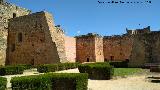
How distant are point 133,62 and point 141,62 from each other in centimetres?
85

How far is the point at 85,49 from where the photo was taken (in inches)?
1535

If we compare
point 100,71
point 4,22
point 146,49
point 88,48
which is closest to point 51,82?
point 100,71

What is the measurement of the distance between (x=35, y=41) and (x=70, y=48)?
948 centimetres

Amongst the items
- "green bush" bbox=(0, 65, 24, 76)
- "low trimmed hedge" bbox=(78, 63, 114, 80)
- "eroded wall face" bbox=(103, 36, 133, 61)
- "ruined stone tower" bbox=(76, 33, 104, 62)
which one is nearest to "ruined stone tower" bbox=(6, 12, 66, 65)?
"green bush" bbox=(0, 65, 24, 76)

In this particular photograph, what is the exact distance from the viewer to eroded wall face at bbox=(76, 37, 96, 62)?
38.5 meters

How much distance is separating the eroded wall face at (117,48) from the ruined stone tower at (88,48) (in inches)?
82.4

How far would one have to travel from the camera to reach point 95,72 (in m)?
17.4

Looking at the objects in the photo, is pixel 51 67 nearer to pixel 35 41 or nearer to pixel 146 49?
pixel 35 41

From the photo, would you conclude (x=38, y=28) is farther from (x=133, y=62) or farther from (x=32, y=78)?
(x=32, y=78)

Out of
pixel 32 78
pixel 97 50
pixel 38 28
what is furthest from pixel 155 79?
pixel 97 50

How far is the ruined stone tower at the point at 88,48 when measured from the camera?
38.4 metres

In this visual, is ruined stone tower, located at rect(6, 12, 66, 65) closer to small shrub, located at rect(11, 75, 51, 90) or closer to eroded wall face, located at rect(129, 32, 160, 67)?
eroded wall face, located at rect(129, 32, 160, 67)

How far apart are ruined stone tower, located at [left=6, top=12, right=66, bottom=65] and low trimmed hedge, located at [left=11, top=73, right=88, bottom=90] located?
1403 cm

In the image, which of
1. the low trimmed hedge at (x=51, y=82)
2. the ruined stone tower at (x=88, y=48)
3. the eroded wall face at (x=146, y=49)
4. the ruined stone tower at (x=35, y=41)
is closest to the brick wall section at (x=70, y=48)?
the ruined stone tower at (x=88, y=48)
